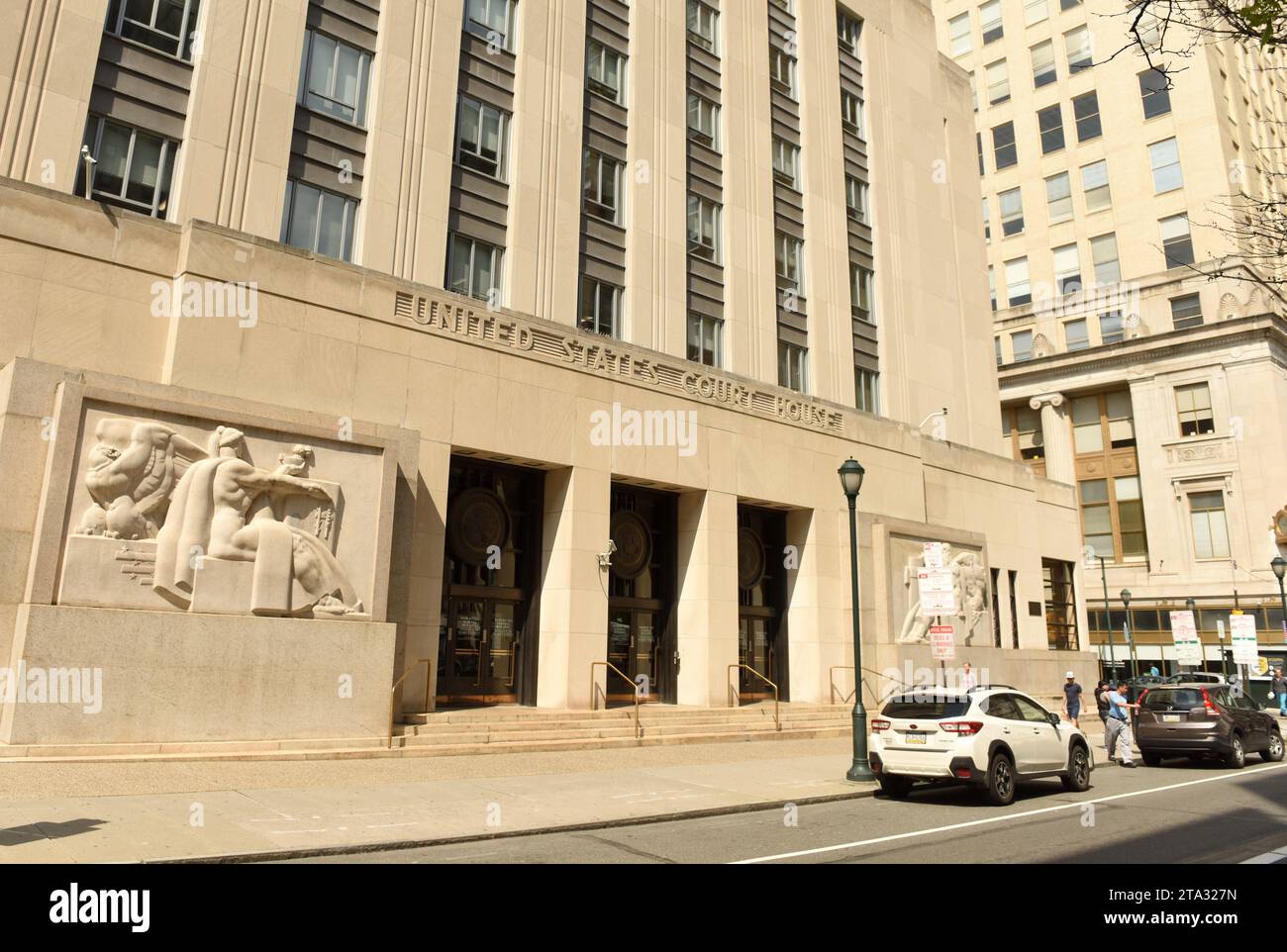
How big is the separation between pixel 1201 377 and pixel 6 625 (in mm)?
56339

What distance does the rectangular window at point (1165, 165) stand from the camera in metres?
52.7

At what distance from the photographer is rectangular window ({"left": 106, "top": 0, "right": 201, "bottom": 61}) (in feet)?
60.0

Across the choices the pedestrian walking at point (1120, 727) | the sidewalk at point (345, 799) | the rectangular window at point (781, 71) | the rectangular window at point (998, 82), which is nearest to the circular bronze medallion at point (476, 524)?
the sidewalk at point (345, 799)

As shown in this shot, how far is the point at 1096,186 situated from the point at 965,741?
181ft

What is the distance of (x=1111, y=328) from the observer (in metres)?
55.3

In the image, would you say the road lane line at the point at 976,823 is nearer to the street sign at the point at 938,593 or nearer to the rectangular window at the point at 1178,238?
the street sign at the point at 938,593

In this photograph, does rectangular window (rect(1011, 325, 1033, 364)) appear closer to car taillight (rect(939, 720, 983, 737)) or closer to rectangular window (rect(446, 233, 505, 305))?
rectangular window (rect(446, 233, 505, 305))

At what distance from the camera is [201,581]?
14406 millimetres

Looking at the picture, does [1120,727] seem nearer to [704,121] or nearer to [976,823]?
[976,823]

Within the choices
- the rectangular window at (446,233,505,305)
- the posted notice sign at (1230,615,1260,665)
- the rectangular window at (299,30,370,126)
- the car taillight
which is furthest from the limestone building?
the car taillight

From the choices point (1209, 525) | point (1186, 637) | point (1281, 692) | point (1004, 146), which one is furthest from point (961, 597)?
point (1004, 146)

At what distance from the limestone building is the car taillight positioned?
39.9 metres

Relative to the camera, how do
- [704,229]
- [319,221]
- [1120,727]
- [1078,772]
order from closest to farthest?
[1078,772] < [1120,727] < [319,221] < [704,229]
